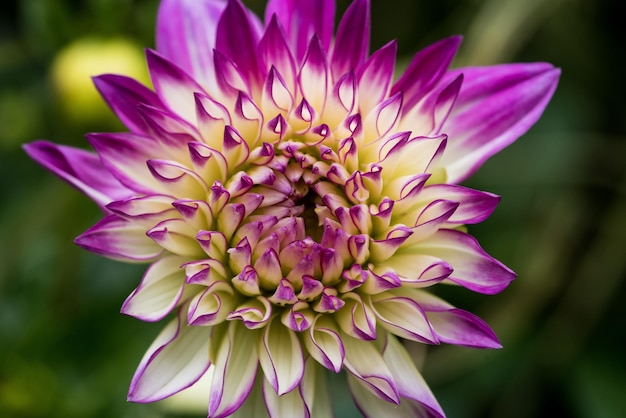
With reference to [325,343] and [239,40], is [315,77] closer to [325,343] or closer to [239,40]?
[239,40]

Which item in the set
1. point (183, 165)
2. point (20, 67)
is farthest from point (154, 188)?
point (20, 67)

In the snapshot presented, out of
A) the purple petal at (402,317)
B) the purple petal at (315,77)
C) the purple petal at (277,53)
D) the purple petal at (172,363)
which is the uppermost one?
the purple petal at (277,53)

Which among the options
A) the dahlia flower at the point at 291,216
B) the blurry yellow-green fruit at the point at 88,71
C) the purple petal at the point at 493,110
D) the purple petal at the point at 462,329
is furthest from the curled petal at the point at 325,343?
the blurry yellow-green fruit at the point at 88,71

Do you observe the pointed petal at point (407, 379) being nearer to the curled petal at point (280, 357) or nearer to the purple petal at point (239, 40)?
the curled petal at point (280, 357)

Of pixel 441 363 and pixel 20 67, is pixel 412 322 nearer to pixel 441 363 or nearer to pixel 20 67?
pixel 441 363

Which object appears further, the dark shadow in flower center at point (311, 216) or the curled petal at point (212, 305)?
the dark shadow in flower center at point (311, 216)

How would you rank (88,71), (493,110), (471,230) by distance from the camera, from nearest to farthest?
1. (493,110)
2. (88,71)
3. (471,230)

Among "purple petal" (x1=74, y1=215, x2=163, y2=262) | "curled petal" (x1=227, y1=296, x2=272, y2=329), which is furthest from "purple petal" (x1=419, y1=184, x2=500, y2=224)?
"purple petal" (x1=74, y1=215, x2=163, y2=262)

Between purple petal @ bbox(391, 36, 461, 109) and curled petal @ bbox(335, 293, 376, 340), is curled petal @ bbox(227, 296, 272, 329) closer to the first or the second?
curled petal @ bbox(335, 293, 376, 340)

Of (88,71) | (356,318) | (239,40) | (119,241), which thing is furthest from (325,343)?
(88,71)
